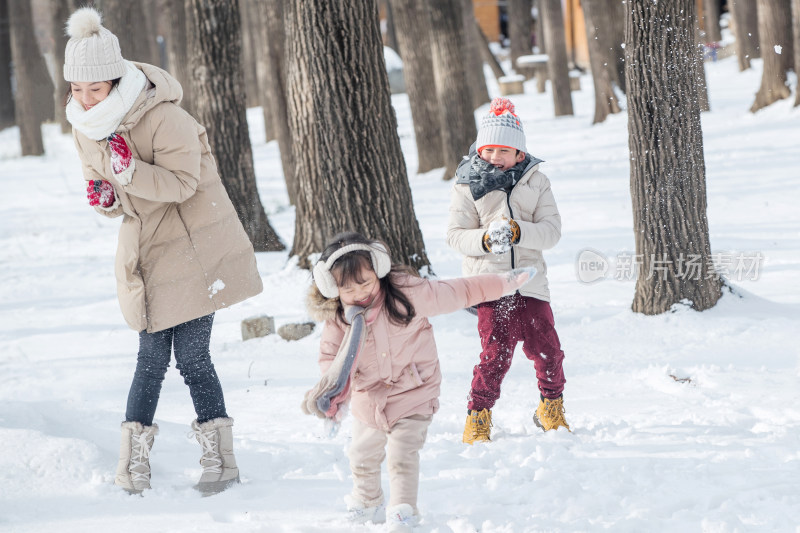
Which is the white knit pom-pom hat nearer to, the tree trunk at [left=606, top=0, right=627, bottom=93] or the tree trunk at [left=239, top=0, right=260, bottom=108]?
the tree trunk at [left=606, top=0, right=627, bottom=93]

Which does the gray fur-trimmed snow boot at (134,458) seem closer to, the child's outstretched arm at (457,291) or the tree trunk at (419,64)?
A: the child's outstretched arm at (457,291)

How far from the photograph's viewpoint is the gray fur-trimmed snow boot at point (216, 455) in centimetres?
369

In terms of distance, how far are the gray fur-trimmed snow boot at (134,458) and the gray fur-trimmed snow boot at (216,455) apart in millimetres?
214

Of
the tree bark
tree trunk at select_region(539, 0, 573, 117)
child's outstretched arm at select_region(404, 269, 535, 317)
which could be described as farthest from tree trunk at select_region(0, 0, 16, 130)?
child's outstretched arm at select_region(404, 269, 535, 317)

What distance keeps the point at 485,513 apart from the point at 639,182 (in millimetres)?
3221

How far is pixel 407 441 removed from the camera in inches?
127

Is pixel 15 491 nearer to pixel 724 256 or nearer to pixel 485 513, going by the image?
pixel 485 513

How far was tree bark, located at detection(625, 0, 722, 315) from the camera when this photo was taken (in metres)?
5.67

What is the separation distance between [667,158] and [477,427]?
2612mm

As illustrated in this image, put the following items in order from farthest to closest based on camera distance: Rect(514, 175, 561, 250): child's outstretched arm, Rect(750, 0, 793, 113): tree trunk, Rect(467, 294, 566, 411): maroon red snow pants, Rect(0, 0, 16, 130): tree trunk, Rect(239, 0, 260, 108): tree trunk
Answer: Rect(0, 0, 16, 130): tree trunk
Rect(239, 0, 260, 108): tree trunk
Rect(750, 0, 793, 113): tree trunk
Rect(467, 294, 566, 411): maroon red snow pants
Rect(514, 175, 561, 250): child's outstretched arm

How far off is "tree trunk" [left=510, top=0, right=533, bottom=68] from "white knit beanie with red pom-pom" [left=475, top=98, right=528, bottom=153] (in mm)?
21326

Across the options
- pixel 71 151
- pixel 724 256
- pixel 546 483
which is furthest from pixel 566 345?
pixel 71 151

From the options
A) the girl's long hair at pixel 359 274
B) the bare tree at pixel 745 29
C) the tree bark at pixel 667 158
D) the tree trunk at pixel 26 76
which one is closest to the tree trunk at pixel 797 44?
the bare tree at pixel 745 29

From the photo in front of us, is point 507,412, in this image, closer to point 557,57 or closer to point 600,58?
point 600,58
